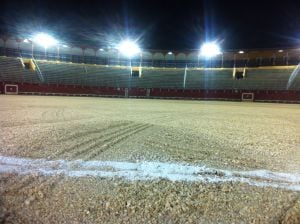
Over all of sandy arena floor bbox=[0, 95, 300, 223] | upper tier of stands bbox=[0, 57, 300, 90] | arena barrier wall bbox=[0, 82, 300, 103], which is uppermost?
upper tier of stands bbox=[0, 57, 300, 90]

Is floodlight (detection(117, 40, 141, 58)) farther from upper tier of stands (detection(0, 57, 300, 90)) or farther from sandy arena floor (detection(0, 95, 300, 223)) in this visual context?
sandy arena floor (detection(0, 95, 300, 223))

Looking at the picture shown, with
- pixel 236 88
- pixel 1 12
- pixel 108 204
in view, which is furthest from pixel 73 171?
pixel 1 12

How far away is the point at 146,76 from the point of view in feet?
135

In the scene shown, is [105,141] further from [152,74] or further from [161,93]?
[152,74]

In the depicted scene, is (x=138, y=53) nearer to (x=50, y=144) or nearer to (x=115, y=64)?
(x=115, y=64)

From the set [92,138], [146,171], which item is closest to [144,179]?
[146,171]

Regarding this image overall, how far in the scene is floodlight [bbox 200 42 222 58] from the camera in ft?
134

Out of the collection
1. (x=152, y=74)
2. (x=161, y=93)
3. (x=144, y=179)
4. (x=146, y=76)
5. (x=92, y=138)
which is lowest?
(x=144, y=179)

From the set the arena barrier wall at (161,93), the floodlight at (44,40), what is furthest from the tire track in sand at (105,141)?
the floodlight at (44,40)

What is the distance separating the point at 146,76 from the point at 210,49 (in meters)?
10.0

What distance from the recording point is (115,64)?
43.1m

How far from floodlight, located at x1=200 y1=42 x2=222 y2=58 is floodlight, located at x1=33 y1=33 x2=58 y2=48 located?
20887 mm

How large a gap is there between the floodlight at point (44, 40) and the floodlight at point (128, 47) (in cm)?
934

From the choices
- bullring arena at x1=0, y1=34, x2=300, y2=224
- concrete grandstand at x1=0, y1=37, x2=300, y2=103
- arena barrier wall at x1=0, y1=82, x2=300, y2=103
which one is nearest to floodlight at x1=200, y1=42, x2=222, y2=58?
concrete grandstand at x1=0, y1=37, x2=300, y2=103
